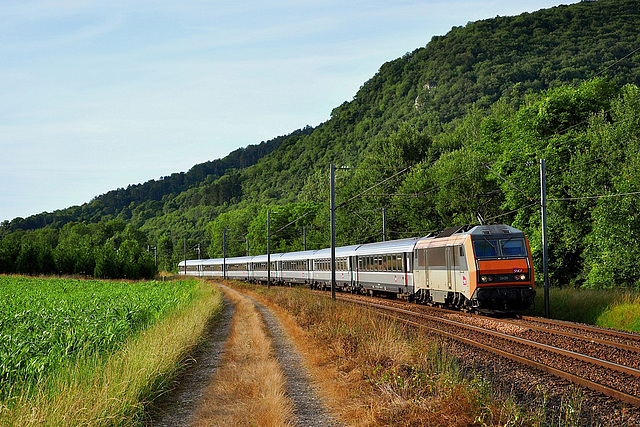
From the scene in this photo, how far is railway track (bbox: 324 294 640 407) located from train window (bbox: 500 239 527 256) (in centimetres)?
237

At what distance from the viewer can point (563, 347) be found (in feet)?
45.0

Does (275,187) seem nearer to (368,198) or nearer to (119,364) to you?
(368,198)

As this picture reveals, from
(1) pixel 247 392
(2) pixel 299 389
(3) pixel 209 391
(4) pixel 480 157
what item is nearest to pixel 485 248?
(2) pixel 299 389

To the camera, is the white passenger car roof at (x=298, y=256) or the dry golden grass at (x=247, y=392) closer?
the dry golden grass at (x=247, y=392)

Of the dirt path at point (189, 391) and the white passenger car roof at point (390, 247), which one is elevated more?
the white passenger car roof at point (390, 247)

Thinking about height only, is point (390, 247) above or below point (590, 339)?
above

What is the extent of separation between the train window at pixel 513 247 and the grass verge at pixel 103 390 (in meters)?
12.9

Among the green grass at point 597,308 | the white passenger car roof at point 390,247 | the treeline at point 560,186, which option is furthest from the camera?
the treeline at point 560,186

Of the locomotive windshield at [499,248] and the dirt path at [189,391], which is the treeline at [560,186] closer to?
the locomotive windshield at [499,248]

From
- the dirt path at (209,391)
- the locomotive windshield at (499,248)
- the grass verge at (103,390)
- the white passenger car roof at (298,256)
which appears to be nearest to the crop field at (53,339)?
the grass verge at (103,390)

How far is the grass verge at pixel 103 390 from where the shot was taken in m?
6.48

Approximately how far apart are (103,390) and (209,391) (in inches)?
107

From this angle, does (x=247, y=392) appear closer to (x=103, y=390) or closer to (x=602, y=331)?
(x=103, y=390)

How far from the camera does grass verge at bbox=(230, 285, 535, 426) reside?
7.10m
